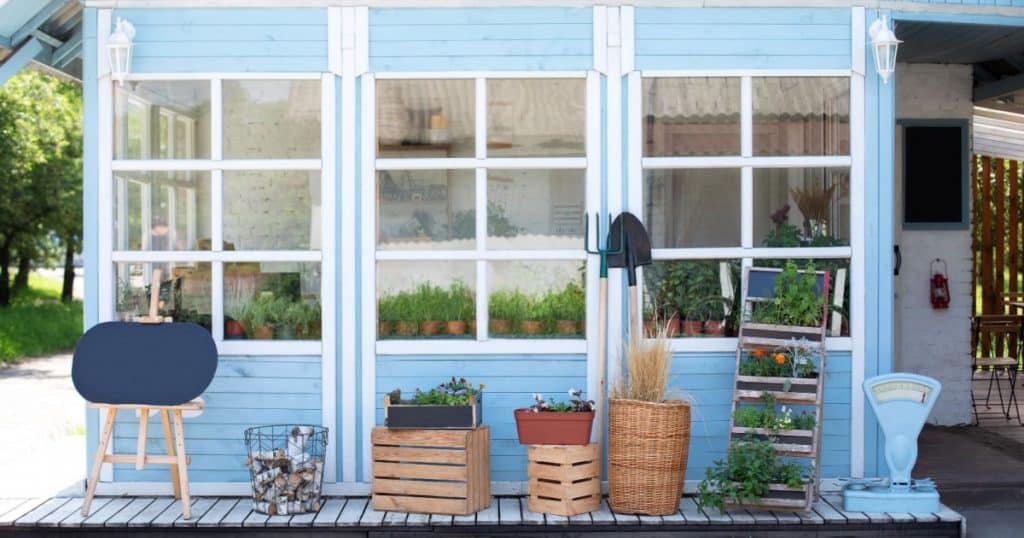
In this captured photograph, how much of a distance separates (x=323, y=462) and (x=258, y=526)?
463 millimetres

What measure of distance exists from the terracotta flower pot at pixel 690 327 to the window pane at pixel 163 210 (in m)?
2.50

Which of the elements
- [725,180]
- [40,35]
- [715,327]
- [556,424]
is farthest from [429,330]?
[40,35]

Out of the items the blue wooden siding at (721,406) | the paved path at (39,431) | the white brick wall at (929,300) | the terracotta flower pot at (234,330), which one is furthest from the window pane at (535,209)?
the white brick wall at (929,300)

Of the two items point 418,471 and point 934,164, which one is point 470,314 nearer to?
point 418,471

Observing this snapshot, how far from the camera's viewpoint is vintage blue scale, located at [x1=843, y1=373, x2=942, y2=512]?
18.5 feet

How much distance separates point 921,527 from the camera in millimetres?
5516

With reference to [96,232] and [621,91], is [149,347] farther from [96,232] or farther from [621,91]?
[621,91]

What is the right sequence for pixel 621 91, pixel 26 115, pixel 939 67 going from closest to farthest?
pixel 621 91 < pixel 939 67 < pixel 26 115

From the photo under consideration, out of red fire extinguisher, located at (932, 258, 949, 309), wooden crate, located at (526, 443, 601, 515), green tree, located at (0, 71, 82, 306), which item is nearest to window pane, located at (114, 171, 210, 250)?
wooden crate, located at (526, 443, 601, 515)

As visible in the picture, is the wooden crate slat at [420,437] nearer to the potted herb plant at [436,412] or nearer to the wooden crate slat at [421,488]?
the potted herb plant at [436,412]

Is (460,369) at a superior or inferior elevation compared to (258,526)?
superior

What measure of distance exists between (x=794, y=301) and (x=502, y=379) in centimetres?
151

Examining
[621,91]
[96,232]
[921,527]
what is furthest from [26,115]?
[921,527]

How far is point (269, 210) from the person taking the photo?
6094 mm
